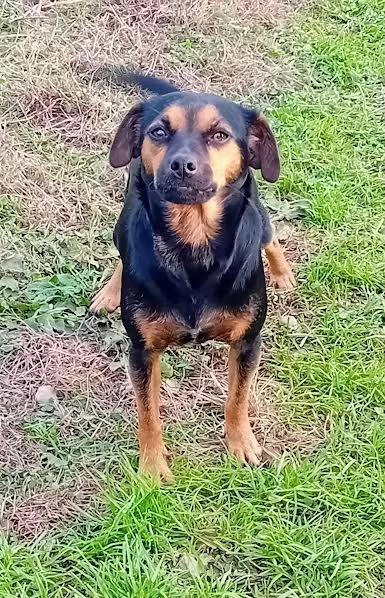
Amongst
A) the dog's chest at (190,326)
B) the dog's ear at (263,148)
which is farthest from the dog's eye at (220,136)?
the dog's chest at (190,326)

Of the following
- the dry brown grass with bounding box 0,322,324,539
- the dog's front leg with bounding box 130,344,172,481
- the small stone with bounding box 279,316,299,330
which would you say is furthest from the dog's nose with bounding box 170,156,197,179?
the small stone with bounding box 279,316,299,330

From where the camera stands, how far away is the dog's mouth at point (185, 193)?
103 inches

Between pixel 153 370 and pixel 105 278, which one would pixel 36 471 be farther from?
pixel 105 278

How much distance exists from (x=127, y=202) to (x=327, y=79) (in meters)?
2.69

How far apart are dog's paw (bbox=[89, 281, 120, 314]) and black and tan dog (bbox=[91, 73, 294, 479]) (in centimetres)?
71

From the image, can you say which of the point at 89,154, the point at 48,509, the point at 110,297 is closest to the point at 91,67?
the point at 89,154

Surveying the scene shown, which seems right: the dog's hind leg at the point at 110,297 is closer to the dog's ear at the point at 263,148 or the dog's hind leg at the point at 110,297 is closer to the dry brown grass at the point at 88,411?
the dry brown grass at the point at 88,411

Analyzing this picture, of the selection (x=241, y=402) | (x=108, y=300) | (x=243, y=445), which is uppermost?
(x=241, y=402)

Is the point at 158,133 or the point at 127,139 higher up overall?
the point at 158,133

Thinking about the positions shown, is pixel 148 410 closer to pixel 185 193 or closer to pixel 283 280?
pixel 185 193

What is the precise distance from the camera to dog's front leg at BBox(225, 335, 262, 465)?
305cm

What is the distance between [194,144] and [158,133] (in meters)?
0.16

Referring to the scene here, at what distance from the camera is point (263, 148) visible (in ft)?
9.50

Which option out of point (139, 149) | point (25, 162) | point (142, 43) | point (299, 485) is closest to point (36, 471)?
point (299, 485)
